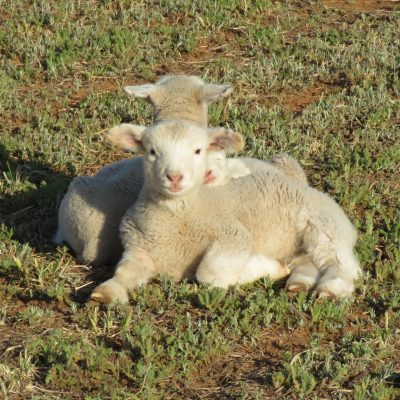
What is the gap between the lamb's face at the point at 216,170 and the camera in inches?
334

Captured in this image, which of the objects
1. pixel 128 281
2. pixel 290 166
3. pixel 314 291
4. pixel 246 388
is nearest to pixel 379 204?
pixel 290 166

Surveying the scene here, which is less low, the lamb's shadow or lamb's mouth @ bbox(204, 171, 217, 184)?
lamb's mouth @ bbox(204, 171, 217, 184)

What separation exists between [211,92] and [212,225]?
1.21m

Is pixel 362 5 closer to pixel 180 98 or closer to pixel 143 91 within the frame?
pixel 180 98

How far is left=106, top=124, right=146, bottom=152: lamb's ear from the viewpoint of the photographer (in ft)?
26.8

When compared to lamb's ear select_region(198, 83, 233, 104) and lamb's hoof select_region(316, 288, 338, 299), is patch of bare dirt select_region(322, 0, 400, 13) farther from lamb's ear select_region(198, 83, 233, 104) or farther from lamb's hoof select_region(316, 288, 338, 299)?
lamb's hoof select_region(316, 288, 338, 299)

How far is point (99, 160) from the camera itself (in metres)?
11.0

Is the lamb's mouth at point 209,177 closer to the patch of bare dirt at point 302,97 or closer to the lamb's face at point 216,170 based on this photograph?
the lamb's face at point 216,170

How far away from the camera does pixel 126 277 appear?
8.05 m

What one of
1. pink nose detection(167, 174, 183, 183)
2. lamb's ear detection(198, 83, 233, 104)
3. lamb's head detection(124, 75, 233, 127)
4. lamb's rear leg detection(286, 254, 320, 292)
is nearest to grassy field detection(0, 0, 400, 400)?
lamb's rear leg detection(286, 254, 320, 292)

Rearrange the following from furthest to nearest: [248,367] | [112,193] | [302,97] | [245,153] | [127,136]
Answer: [302,97], [245,153], [112,193], [127,136], [248,367]

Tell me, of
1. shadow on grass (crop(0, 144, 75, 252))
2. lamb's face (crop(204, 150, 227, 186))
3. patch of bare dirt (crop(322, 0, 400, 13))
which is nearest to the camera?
lamb's face (crop(204, 150, 227, 186))

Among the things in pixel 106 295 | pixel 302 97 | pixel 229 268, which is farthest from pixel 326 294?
pixel 302 97

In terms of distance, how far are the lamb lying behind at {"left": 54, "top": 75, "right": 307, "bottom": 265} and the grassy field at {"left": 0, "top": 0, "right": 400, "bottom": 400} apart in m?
0.20
